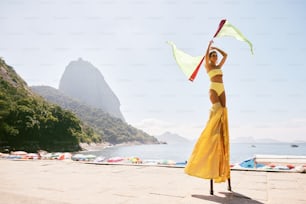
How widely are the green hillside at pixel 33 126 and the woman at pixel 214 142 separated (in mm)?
69591

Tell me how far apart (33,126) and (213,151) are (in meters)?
76.2

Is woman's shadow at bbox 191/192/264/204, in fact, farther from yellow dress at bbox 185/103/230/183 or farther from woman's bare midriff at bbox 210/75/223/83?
woman's bare midriff at bbox 210/75/223/83

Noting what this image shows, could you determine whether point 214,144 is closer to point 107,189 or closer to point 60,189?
point 107,189

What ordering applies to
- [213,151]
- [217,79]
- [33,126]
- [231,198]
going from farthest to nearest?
[33,126] → [217,79] → [213,151] → [231,198]

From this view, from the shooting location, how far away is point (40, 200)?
425 centimetres

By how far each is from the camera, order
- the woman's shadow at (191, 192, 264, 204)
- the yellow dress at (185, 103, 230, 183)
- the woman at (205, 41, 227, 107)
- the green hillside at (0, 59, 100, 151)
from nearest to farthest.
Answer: the woman's shadow at (191, 192, 264, 204)
the yellow dress at (185, 103, 230, 183)
the woman at (205, 41, 227, 107)
the green hillside at (0, 59, 100, 151)

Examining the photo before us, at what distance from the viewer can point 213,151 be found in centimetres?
509

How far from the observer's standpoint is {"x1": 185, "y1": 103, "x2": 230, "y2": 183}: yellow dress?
5.02 meters

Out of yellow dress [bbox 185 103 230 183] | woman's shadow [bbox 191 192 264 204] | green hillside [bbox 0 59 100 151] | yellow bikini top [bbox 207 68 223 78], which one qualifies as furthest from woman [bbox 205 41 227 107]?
green hillside [bbox 0 59 100 151]

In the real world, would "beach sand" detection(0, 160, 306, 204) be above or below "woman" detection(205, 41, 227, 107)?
below

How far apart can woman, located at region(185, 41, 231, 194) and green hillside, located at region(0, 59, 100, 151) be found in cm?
6959

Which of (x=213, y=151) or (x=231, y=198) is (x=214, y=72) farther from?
(x=231, y=198)

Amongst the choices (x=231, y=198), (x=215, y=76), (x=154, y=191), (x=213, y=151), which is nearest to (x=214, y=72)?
(x=215, y=76)

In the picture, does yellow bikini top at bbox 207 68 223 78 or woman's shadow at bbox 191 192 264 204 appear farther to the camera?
yellow bikini top at bbox 207 68 223 78
